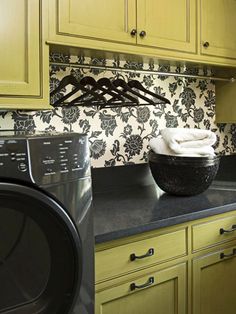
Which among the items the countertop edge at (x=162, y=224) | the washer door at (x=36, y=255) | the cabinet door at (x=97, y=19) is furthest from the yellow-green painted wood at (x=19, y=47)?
the countertop edge at (x=162, y=224)

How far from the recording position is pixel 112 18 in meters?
1.87

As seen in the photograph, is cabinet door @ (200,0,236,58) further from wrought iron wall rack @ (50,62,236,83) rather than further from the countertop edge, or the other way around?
the countertop edge

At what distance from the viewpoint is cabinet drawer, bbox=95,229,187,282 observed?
4.92 feet

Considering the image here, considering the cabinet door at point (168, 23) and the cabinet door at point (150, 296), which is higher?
the cabinet door at point (168, 23)

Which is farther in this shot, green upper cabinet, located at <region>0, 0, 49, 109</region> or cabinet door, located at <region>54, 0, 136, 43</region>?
cabinet door, located at <region>54, 0, 136, 43</region>

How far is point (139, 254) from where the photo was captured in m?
1.60

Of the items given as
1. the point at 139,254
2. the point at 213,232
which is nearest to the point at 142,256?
the point at 139,254

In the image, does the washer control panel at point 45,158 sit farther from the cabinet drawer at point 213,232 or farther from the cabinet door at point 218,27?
the cabinet door at point 218,27

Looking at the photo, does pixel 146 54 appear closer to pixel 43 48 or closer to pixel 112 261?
pixel 43 48

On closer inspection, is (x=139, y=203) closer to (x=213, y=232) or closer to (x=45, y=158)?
(x=213, y=232)

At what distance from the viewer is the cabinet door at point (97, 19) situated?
1.72 meters

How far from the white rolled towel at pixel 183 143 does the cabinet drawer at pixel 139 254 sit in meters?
0.47

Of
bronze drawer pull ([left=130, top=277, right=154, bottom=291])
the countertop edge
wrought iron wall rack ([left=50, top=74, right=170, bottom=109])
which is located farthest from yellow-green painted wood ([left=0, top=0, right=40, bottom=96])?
bronze drawer pull ([left=130, top=277, right=154, bottom=291])

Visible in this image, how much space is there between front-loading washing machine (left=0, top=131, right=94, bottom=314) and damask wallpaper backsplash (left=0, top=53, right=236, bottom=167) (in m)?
0.71
